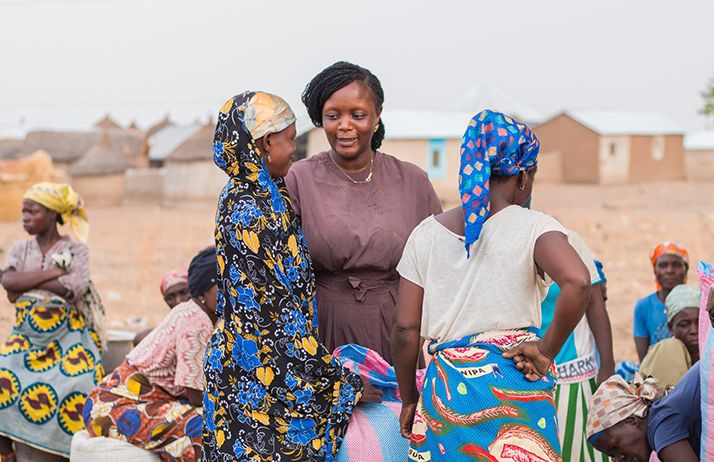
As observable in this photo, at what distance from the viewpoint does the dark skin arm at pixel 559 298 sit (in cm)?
283

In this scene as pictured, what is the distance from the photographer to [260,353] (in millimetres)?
3156

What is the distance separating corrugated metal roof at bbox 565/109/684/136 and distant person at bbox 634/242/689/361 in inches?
1028

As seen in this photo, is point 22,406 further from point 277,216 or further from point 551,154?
point 551,154

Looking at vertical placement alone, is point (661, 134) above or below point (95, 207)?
above

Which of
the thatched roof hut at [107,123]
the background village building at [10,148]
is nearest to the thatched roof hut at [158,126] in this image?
the thatched roof hut at [107,123]

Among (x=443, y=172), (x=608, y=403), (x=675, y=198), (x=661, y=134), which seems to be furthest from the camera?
(x=661, y=134)

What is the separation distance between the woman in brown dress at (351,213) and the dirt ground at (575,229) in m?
6.02

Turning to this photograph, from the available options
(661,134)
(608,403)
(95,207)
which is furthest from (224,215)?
(661,134)

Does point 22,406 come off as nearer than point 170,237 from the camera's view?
Yes

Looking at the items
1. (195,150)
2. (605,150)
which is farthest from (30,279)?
(605,150)

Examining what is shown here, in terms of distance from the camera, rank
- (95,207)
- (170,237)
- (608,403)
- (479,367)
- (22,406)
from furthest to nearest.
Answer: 1. (95,207)
2. (170,237)
3. (22,406)
4. (608,403)
5. (479,367)

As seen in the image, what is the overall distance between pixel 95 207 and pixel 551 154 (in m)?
14.2

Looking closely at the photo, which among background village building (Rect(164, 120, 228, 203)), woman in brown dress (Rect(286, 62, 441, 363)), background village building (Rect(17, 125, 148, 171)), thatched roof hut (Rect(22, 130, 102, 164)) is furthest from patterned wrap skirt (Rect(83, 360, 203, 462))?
thatched roof hut (Rect(22, 130, 102, 164))

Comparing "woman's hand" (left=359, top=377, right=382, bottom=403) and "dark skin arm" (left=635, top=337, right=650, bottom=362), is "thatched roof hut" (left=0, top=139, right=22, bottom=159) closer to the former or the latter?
"dark skin arm" (left=635, top=337, right=650, bottom=362)
